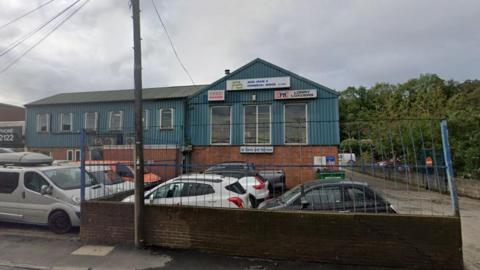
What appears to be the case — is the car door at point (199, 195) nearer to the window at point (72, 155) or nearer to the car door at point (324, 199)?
the car door at point (324, 199)

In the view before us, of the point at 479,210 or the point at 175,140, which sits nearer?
the point at 479,210

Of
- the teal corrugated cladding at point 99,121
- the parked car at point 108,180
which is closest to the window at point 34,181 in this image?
the parked car at point 108,180

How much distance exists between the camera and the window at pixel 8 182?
7016mm

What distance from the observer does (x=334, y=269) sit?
449cm

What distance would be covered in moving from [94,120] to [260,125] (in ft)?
39.5

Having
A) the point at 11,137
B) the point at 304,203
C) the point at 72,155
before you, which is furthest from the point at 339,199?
the point at 11,137

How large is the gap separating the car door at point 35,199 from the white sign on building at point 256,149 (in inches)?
381

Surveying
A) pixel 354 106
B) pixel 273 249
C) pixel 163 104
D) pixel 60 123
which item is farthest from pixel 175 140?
pixel 354 106

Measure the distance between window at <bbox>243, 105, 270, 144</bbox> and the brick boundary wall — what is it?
10.00 m

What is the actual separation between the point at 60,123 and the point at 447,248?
22.5m

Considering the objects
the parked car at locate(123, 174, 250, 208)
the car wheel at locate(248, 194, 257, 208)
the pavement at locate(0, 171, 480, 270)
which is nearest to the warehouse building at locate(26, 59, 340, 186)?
the car wheel at locate(248, 194, 257, 208)

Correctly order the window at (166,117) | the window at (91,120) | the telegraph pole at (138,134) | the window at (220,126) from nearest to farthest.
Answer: the telegraph pole at (138,134), the window at (220,126), the window at (166,117), the window at (91,120)

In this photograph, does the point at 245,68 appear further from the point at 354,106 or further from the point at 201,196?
the point at 354,106

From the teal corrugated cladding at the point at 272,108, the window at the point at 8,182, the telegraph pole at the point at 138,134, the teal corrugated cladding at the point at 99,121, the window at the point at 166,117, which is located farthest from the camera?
the window at the point at 166,117
